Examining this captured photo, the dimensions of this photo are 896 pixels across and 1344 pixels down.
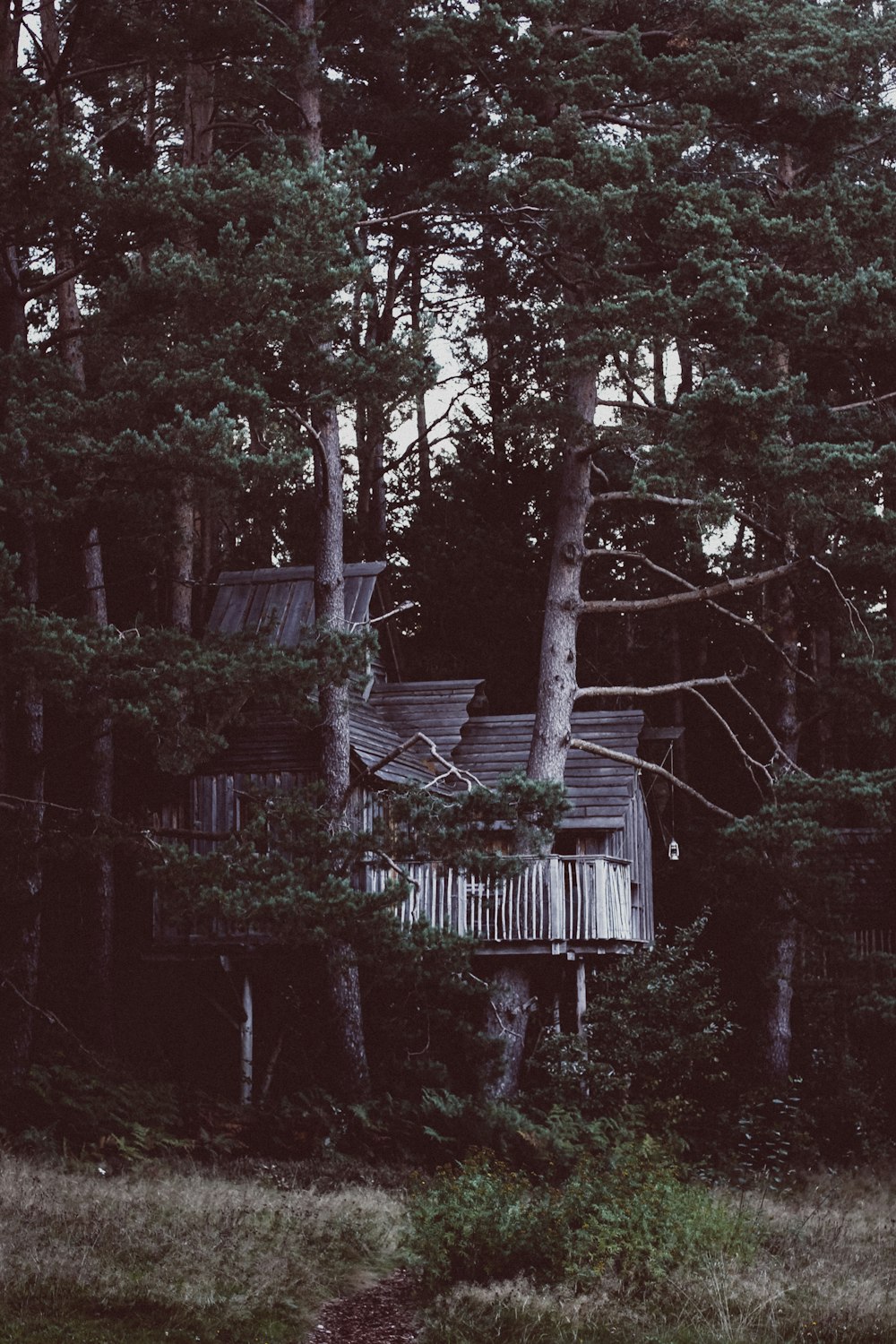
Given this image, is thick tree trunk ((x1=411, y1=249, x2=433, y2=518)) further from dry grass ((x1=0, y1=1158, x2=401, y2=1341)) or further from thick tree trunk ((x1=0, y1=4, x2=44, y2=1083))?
dry grass ((x1=0, y1=1158, x2=401, y2=1341))

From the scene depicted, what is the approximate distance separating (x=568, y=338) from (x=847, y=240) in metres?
4.41

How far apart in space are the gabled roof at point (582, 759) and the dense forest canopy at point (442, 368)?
1567mm

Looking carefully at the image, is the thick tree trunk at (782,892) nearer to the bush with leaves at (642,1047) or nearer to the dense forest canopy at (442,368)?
the dense forest canopy at (442,368)

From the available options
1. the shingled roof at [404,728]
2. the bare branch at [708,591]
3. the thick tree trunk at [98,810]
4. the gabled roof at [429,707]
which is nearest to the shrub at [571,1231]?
the thick tree trunk at [98,810]

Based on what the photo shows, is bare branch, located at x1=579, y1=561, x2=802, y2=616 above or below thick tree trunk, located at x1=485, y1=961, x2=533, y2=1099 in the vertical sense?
above

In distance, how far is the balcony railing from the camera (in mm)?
23844

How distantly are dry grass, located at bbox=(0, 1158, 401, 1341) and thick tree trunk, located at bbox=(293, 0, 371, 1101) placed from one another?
5.66 m

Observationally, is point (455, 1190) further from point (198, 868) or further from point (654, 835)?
point (654, 835)

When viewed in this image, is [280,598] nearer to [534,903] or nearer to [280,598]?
[280,598]

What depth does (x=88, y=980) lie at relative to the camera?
2273 cm

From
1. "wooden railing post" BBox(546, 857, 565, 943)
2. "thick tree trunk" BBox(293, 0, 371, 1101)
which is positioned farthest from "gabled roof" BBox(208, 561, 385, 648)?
"wooden railing post" BBox(546, 857, 565, 943)

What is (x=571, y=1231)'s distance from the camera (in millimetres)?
12383

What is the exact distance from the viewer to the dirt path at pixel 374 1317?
1133 centimetres

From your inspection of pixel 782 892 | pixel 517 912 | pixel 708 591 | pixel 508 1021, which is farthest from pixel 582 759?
pixel 508 1021
